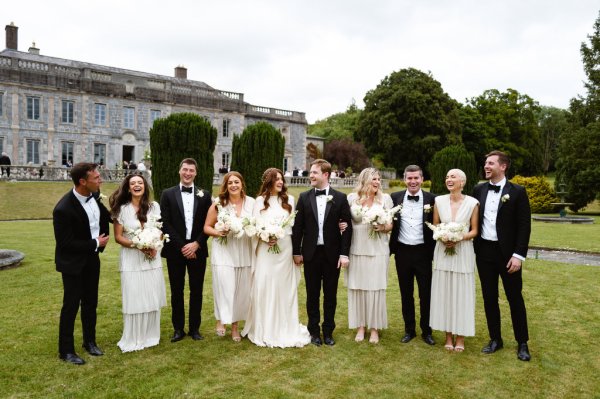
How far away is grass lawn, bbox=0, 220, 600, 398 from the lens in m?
4.55

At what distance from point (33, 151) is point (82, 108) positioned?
479 centimetres

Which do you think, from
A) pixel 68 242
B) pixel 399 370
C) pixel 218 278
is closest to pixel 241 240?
pixel 218 278

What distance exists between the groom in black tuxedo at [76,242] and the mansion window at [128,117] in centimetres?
3630

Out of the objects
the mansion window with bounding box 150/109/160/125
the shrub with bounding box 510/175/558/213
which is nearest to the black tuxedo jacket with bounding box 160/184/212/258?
the shrub with bounding box 510/175/558/213

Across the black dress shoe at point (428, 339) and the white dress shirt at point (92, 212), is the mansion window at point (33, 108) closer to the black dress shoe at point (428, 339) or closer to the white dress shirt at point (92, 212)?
the white dress shirt at point (92, 212)

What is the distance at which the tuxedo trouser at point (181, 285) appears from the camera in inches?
237

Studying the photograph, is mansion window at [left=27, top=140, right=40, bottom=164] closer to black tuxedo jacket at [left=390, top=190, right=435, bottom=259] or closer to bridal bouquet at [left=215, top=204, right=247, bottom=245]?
bridal bouquet at [left=215, top=204, right=247, bottom=245]

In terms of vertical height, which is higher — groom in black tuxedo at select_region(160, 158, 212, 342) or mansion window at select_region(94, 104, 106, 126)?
mansion window at select_region(94, 104, 106, 126)

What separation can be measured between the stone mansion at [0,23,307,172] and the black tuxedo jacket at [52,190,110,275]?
34862 mm

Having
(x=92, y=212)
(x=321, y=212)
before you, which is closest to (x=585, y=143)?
(x=321, y=212)

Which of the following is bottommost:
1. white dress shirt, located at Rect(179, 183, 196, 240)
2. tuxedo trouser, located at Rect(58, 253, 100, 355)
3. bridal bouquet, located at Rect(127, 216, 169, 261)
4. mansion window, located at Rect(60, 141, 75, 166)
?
tuxedo trouser, located at Rect(58, 253, 100, 355)

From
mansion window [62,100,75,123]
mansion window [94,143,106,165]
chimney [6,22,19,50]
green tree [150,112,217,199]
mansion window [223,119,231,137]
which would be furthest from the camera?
mansion window [223,119,231,137]

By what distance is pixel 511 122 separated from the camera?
179ft

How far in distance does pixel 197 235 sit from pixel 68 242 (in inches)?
59.5
